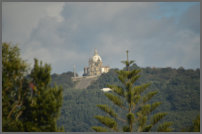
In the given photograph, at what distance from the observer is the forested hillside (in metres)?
125

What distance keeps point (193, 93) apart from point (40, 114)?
4577 inches

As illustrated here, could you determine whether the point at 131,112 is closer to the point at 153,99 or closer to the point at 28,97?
the point at 28,97

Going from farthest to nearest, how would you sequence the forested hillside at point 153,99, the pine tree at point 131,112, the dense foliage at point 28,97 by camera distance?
the forested hillside at point 153,99 < the pine tree at point 131,112 < the dense foliage at point 28,97

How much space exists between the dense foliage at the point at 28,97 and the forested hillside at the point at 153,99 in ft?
292

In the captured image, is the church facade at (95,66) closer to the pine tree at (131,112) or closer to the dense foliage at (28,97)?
the pine tree at (131,112)

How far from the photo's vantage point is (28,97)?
75.5 ft

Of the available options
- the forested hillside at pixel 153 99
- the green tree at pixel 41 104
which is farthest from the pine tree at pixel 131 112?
the forested hillside at pixel 153 99

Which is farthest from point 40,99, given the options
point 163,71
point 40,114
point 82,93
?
point 163,71

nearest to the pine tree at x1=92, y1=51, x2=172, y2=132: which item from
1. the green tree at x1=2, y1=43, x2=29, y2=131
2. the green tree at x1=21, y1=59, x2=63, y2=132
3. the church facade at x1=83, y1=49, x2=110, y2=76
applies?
the green tree at x1=21, y1=59, x2=63, y2=132

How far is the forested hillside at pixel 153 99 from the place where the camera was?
125 m

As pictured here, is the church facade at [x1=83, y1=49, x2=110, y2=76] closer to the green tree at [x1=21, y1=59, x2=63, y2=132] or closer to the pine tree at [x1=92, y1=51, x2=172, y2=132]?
the pine tree at [x1=92, y1=51, x2=172, y2=132]

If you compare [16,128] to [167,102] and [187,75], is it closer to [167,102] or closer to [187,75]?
[167,102]

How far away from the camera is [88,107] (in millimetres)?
135625

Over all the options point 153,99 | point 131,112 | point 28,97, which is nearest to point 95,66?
point 153,99
